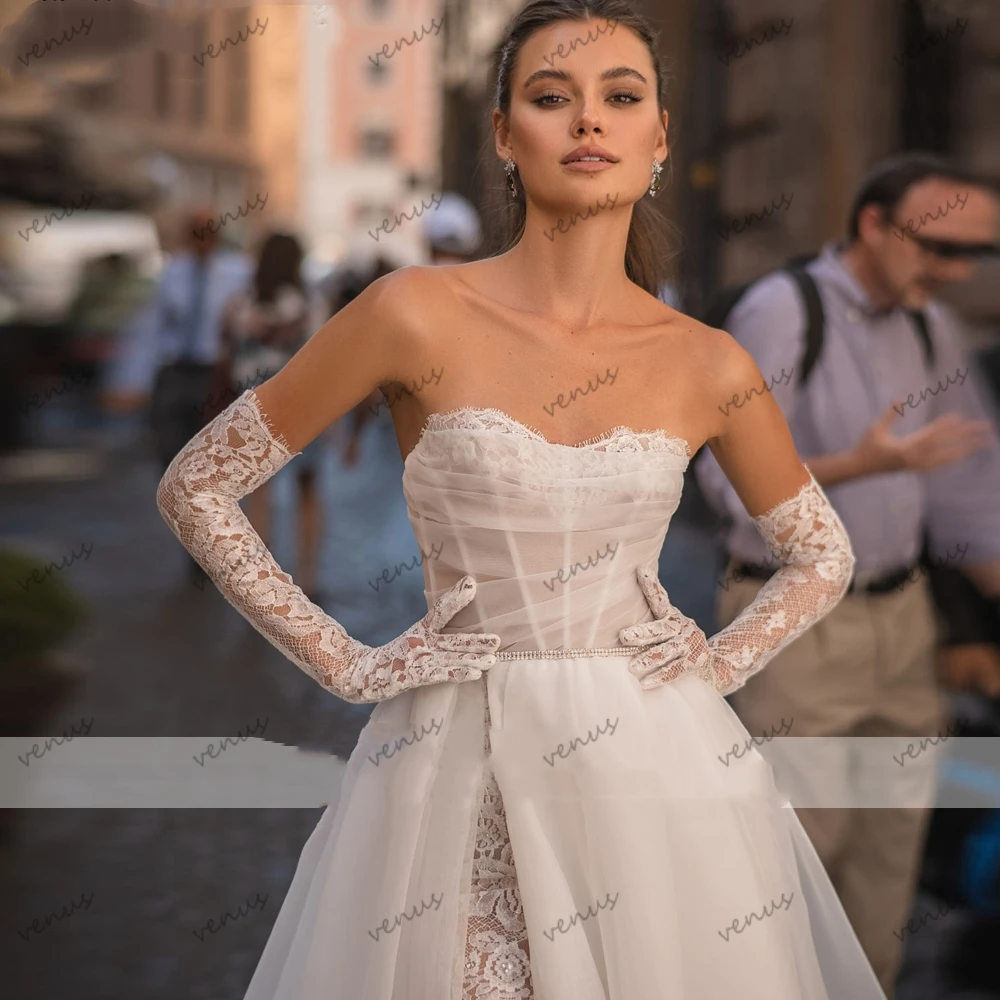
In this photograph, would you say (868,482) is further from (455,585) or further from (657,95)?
(455,585)

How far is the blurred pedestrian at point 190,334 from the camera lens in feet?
22.7

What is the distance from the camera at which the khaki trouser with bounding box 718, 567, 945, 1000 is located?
11.5ft

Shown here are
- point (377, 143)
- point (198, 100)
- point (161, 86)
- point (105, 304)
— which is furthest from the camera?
point (377, 143)

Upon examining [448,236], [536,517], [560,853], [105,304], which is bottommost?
[105,304]

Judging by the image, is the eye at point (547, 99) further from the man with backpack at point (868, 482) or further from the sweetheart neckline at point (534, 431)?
the man with backpack at point (868, 482)

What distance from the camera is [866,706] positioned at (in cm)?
355

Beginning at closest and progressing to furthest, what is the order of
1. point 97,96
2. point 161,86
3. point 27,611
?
point 27,611, point 97,96, point 161,86

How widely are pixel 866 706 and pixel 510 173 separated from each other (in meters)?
1.80

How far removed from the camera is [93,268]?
1252 cm

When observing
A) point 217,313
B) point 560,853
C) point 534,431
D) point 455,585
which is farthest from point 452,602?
point 217,313

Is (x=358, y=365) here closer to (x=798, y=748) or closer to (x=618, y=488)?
(x=618, y=488)

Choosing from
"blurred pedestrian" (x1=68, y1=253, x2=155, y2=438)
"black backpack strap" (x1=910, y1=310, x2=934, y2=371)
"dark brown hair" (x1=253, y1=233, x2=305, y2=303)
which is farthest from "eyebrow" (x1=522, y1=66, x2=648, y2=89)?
"blurred pedestrian" (x1=68, y1=253, x2=155, y2=438)

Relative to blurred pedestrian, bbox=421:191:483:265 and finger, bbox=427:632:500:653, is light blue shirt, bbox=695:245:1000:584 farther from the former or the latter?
blurred pedestrian, bbox=421:191:483:265

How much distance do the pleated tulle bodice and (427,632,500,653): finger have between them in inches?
1.2
